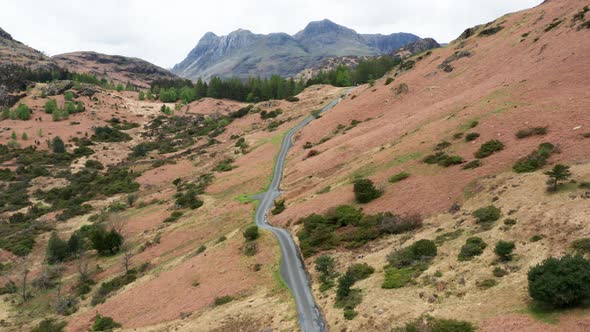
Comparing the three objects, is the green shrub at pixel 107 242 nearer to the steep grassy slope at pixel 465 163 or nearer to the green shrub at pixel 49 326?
the green shrub at pixel 49 326

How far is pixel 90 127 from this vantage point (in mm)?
145125

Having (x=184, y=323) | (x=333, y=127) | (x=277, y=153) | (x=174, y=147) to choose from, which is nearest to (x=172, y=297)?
(x=184, y=323)

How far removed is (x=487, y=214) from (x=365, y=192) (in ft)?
52.6

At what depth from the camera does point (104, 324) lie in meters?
36.5

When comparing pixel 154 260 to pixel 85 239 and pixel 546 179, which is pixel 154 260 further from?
pixel 546 179

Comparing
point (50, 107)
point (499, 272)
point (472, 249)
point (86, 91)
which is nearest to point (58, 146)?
point (50, 107)

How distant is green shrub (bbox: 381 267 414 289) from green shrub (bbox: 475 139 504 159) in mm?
20011

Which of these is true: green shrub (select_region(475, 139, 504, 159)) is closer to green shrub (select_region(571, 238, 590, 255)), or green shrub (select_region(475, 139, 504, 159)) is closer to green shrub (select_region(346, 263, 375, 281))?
green shrub (select_region(346, 263, 375, 281))

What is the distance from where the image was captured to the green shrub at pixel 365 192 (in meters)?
44.8

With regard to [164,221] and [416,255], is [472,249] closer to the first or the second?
[416,255]

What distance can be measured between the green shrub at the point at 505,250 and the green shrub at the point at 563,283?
4608 millimetres

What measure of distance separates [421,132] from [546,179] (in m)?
27.1

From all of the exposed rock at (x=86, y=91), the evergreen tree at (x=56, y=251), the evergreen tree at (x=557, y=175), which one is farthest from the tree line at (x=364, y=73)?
the evergreen tree at (x=557, y=175)

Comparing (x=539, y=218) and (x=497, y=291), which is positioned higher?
(x=539, y=218)
